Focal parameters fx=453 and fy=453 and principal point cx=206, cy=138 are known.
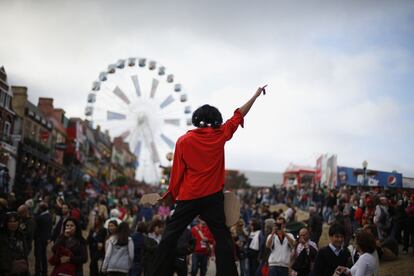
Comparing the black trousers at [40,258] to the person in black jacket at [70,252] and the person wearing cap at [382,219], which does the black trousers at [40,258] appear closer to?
the person in black jacket at [70,252]

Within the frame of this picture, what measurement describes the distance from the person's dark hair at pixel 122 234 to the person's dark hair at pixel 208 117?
378 centimetres

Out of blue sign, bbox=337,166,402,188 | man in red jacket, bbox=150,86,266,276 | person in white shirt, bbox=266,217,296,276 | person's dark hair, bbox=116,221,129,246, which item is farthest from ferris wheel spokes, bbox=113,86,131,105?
man in red jacket, bbox=150,86,266,276

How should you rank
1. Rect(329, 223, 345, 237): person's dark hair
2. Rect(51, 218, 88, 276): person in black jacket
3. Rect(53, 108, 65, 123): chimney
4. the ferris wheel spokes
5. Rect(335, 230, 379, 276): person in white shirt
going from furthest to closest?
1. Rect(53, 108, 65, 123): chimney
2. the ferris wheel spokes
3. Rect(51, 218, 88, 276): person in black jacket
4. Rect(329, 223, 345, 237): person's dark hair
5. Rect(335, 230, 379, 276): person in white shirt

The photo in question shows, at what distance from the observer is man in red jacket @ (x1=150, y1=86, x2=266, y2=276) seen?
13.2ft

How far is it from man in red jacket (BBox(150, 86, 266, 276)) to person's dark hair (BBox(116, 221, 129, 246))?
356cm

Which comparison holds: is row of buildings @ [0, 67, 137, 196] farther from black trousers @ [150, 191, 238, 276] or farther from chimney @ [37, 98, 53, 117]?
black trousers @ [150, 191, 238, 276]

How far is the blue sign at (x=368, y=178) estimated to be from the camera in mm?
13347

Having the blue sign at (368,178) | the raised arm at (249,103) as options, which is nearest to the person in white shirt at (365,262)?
the raised arm at (249,103)

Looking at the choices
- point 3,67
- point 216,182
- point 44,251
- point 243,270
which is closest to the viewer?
point 216,182

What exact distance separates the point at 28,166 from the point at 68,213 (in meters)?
28.2

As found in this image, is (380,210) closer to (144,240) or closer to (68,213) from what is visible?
(144,240)

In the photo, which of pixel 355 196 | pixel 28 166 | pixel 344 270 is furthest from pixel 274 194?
pixel 344 270

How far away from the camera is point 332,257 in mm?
5180

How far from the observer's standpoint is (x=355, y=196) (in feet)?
57.7
